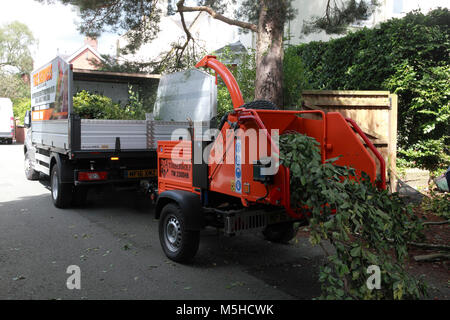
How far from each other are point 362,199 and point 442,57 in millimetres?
6577

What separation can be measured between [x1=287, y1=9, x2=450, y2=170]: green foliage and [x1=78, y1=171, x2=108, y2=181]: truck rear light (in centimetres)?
641

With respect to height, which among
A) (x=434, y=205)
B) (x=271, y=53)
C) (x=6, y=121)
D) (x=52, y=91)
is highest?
(x=271, y=53)

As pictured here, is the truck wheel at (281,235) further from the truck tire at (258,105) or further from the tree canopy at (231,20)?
the tree canopy at (231,20)

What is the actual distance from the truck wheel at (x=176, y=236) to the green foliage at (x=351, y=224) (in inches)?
59.1

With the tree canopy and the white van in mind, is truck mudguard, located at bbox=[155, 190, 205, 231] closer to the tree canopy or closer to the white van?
the tree canopy

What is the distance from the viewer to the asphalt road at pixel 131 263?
417cm

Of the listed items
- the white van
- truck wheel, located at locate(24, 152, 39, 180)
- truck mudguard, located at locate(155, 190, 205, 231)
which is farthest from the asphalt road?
the white van

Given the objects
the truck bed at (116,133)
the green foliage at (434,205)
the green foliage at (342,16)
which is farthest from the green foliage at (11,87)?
the green foliage at (434,205)

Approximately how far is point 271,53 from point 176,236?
4546 millimetres

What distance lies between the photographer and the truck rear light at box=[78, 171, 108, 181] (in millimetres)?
7532

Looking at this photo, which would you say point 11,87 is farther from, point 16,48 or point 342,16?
point 342,16

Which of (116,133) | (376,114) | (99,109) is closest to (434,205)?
(376,114)

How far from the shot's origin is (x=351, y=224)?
3.59 metres
